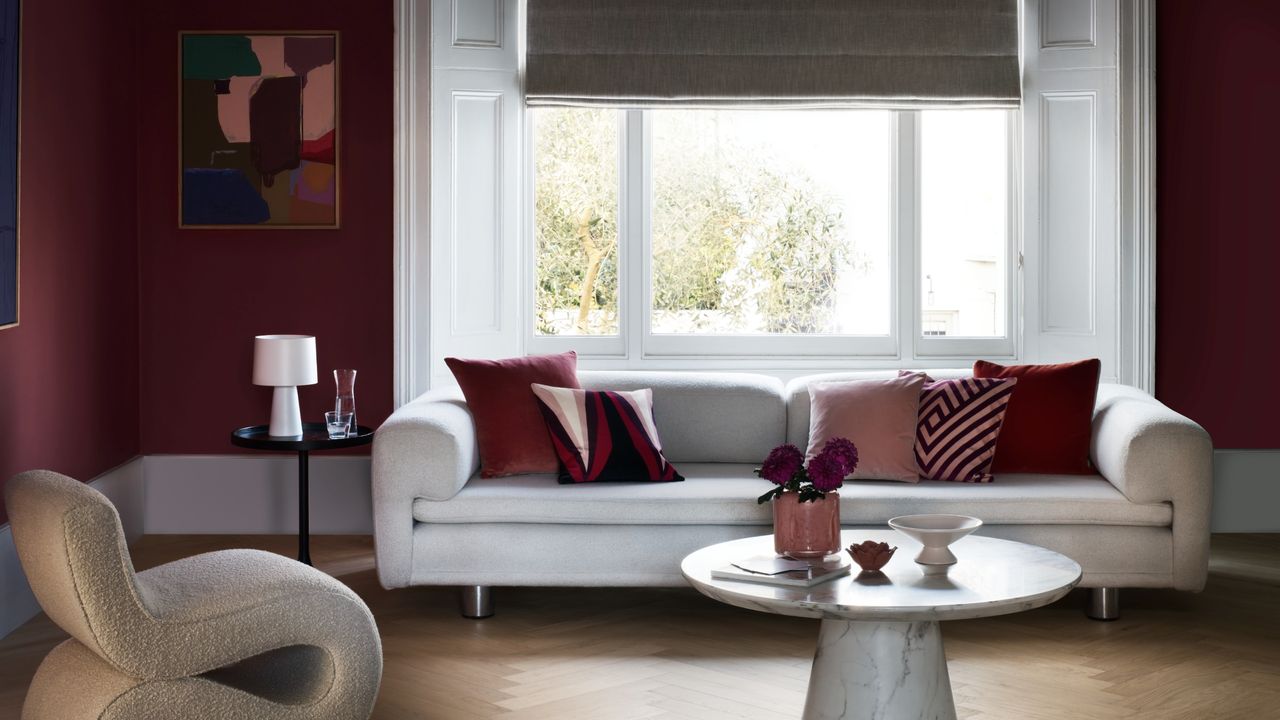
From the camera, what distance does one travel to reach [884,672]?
2.83 metres

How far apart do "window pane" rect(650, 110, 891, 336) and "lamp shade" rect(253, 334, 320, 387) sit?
5.06 feet

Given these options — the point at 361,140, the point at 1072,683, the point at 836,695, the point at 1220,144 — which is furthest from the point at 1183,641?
the point at 361,140

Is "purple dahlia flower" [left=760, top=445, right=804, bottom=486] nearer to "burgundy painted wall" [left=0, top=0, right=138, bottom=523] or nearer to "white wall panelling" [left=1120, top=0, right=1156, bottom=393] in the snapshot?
"burgundy painted wall" [left=0, top=0, right=138, bottom=523]

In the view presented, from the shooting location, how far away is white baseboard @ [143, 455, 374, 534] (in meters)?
5.31

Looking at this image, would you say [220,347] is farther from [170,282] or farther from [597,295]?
[597,295]

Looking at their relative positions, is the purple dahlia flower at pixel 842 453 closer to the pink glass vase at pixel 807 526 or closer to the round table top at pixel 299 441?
the pink glass vase at pixel 807 526

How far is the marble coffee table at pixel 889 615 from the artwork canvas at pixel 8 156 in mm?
2300

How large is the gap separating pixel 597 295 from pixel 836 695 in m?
2.80

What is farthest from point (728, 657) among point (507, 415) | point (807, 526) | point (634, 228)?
point (634, 228)

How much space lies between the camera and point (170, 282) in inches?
208

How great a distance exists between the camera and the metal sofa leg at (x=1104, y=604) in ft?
13.3

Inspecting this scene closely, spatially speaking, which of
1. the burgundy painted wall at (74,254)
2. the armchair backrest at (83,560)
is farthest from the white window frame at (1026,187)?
the armchair backrest at (83,560)

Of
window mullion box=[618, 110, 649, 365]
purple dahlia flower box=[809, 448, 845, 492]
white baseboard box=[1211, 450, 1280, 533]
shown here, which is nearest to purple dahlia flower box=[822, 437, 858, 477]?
purple dahlia flower box=[809, 448, 845, 492]

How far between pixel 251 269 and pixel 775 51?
230 centimetres
